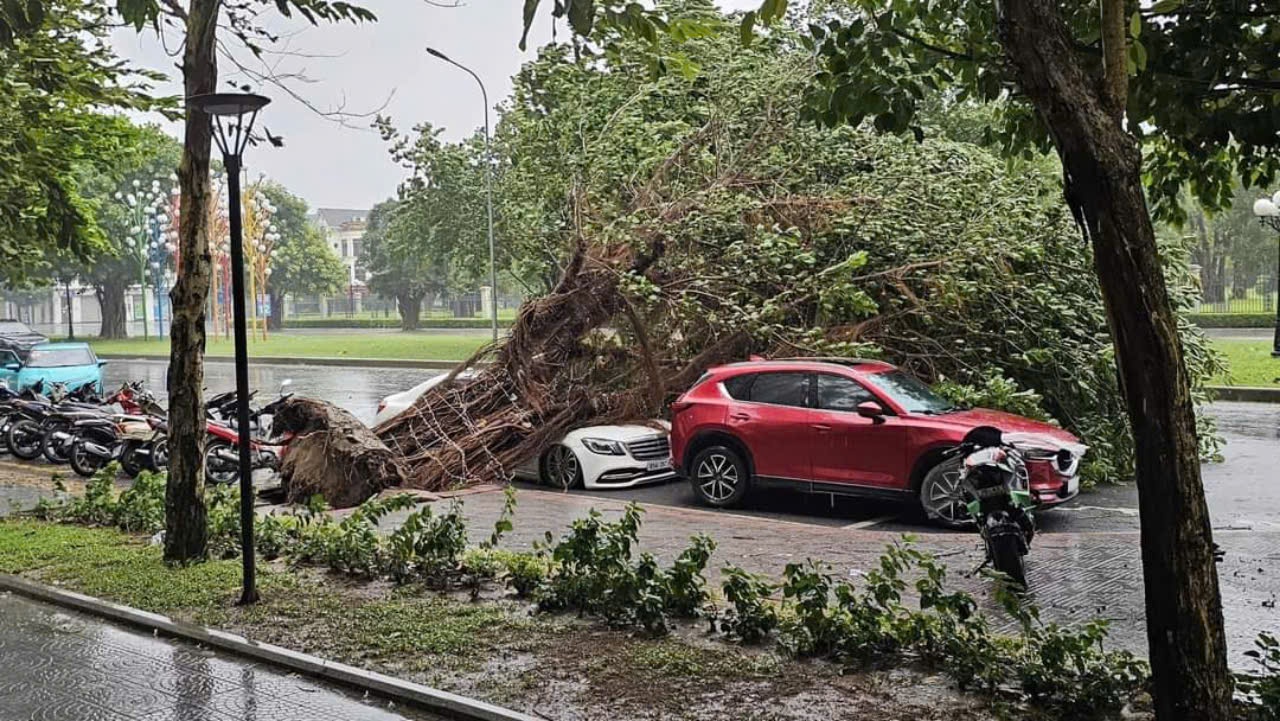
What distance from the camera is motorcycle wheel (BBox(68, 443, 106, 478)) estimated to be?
1634 cm

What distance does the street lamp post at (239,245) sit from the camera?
801 centimetres

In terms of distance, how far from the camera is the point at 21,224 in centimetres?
1466

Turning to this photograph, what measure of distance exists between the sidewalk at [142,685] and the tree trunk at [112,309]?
65.3 m

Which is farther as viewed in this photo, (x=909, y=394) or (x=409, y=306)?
(x=409, y=306)

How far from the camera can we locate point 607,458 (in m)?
14.1

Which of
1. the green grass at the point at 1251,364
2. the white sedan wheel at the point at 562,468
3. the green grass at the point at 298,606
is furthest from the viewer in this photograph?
the green grass at the point at 1251,364

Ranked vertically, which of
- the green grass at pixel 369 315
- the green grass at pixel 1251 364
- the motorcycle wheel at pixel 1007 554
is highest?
the green grass at pixel 369 315

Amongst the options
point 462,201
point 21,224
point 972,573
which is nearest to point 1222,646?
point 972,573

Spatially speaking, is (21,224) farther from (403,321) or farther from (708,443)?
(403,321)

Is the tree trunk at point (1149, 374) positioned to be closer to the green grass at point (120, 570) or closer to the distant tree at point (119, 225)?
the green grass at point (120, 570)

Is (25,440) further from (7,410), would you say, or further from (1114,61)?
(1114,61)

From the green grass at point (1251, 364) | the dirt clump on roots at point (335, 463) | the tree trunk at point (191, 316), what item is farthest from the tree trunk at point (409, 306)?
the tree trunk at point (191, 316)

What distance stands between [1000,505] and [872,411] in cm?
304

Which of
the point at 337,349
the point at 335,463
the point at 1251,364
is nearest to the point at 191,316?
the point at 335,463
